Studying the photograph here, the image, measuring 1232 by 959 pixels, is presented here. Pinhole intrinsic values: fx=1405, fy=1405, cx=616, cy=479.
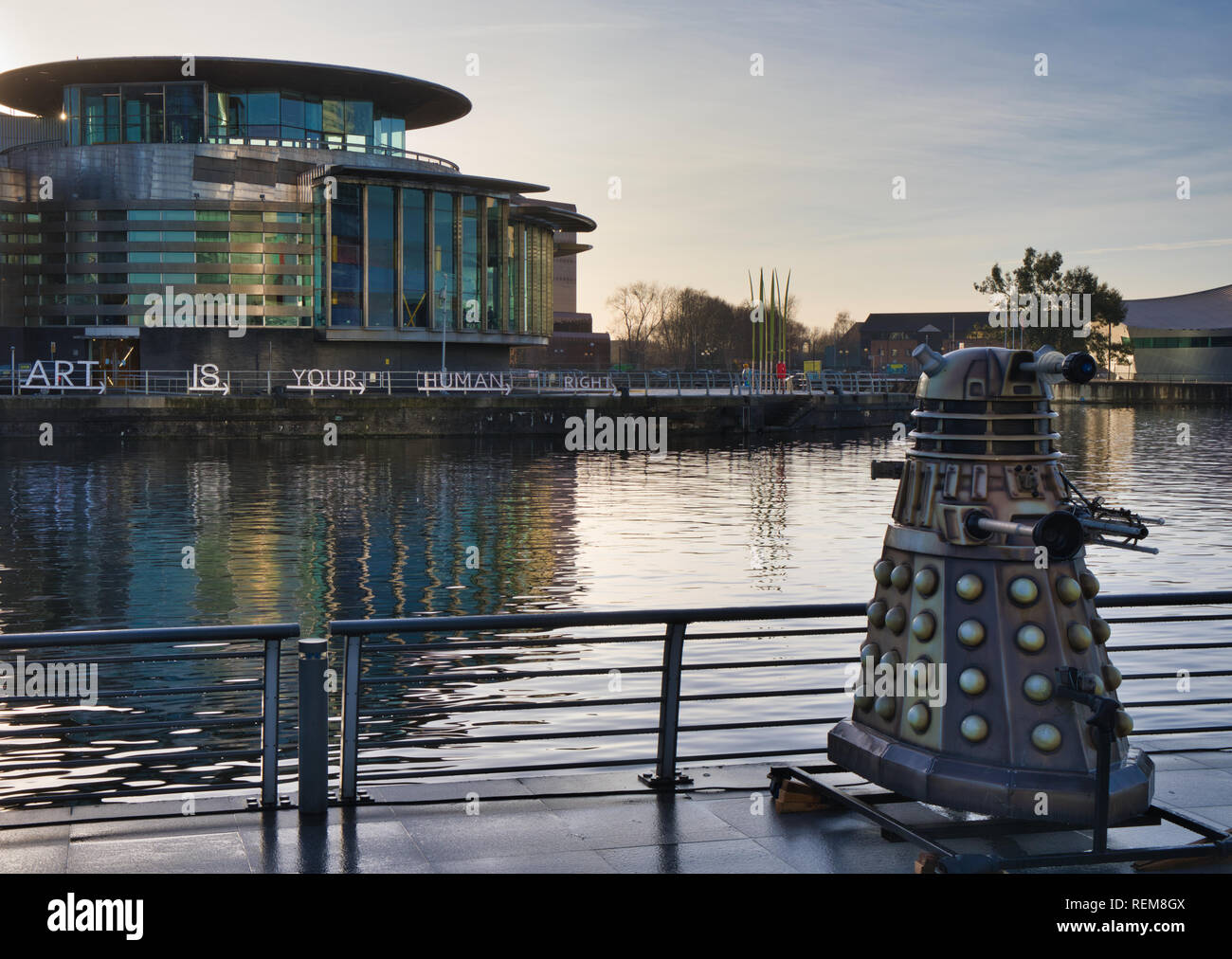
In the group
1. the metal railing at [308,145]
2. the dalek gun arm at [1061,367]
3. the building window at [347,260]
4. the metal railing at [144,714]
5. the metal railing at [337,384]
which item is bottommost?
the metal railing at [144,714]

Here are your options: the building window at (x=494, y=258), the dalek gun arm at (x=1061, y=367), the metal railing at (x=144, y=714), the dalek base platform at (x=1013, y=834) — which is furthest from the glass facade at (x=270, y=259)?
the dalek gun arm at (x=1061, y=367)

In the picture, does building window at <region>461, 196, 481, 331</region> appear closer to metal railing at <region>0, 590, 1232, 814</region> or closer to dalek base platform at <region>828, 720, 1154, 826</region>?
metal railing at <region>0, 590, 1232, 814</region>

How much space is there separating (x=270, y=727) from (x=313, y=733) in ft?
0.85

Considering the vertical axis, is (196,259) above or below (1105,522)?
above

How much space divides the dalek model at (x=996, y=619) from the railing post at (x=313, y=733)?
235cm

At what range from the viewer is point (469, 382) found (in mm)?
67875

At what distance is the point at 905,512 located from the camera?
17.5ft

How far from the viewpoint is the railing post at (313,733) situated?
19.8 ft

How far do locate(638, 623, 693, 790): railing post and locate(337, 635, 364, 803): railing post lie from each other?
137 cm

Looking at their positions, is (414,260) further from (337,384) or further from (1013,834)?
(1013,834)

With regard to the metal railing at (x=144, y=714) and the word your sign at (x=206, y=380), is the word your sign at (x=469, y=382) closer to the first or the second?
the word your sign at (x=206, y=380)

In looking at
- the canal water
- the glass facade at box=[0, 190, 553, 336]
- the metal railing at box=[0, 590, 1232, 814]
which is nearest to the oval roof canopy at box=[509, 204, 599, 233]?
the glass facade at box=[0, 190, 553, 336]

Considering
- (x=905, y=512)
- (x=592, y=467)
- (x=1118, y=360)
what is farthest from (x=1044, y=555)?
(x=1118, y=360)

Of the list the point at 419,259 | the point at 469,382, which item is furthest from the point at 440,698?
the point at 419,259
